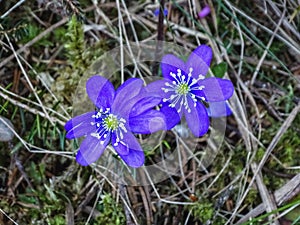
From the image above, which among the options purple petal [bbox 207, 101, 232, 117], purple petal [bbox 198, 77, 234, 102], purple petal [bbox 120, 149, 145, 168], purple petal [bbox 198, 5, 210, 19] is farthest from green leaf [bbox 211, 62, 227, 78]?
purple petal [bbox 120, 149, 145, 168]

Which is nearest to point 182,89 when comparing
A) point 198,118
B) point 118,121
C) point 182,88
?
point 182,88

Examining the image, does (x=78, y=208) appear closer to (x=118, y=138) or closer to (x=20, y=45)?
(x=118, y=138)

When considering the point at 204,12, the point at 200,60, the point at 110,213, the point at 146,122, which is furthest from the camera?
the point at 204,12

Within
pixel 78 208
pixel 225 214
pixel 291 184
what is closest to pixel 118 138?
pixel 78 208

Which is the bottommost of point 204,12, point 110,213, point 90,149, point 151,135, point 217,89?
point 110,213

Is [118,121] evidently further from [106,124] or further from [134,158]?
[134,158]

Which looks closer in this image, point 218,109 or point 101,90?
point 101,90
